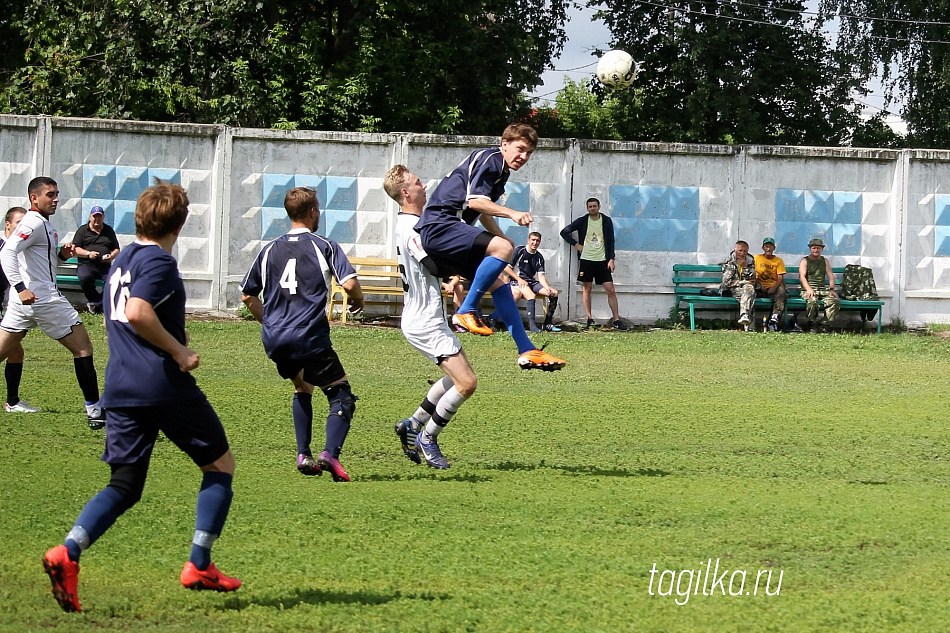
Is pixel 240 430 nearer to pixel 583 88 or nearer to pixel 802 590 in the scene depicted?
pixel 802 590

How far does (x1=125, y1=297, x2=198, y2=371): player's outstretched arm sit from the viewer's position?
4.56m

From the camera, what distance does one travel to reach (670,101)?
29.7m

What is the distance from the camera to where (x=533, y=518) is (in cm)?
629

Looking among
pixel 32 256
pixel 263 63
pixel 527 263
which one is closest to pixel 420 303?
pixel 32 256

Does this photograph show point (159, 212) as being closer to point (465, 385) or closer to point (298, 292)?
point (298, 292)

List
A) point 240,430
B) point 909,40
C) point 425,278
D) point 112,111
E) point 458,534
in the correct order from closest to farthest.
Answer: point 458,534 → point 425,278 → point 240,430 → point 112,111 → point 909,40

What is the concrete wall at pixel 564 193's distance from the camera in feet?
63.7

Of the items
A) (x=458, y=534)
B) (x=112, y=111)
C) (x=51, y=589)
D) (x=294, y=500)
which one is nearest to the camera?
(x=51, y=589)

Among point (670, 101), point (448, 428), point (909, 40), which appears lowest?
point (448, 428)

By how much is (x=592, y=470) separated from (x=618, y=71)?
1674 cm

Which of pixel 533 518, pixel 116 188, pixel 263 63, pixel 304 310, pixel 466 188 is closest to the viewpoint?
pixel 533 518

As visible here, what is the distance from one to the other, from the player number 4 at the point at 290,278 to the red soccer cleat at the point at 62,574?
3141 millimetres

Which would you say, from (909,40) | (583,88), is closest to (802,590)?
(909,40)

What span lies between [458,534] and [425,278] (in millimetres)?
2643
